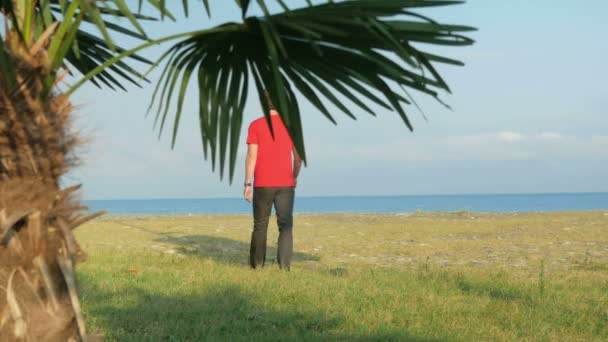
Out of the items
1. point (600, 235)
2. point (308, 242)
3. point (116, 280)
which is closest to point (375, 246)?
point (308, 242)

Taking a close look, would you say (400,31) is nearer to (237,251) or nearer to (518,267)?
(518,267)

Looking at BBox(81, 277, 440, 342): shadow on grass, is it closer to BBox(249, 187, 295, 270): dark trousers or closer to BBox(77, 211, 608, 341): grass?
BBox(77, 211, 608, 341): grass

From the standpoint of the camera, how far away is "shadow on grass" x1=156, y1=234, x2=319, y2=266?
11.3 meters

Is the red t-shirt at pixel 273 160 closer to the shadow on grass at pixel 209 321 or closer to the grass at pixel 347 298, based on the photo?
the grass at pixel 347 298

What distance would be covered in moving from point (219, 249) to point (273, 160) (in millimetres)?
4281

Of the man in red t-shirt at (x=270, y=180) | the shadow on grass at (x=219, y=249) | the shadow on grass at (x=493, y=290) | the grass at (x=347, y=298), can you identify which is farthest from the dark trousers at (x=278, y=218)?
the shadow on grass at (x=493, y=290)

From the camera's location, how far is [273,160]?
934 cm

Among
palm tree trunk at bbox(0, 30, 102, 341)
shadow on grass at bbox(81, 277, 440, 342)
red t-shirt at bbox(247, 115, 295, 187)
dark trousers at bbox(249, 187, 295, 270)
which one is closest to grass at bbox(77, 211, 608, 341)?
shadow on grass at bbox(81, 277, 440, 342)

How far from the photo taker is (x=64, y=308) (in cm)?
328

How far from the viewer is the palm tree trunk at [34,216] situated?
3.17 meters

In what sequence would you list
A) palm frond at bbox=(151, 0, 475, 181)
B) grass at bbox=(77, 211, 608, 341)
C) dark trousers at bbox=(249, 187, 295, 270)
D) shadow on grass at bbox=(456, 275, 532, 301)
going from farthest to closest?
dark trousers at bbox=(249, 187, 295, 270), shadow on grass at bbox=(456, 275, 532, 301), grass at bbox=(77, 211, 608, 341), palm frond at bbox=(151, 0, 475, 181)

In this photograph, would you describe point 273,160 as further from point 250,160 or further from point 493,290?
point 493,290

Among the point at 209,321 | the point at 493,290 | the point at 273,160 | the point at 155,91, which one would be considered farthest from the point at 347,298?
the point at 155,91

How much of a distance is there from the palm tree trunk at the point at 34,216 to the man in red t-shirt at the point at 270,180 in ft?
19.6
